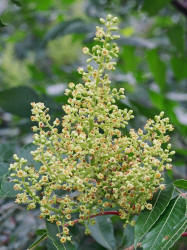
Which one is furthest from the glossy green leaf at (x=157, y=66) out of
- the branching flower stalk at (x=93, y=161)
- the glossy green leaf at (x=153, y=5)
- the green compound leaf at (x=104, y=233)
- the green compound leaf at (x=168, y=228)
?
the green compound leaf at (x=168, y=228)

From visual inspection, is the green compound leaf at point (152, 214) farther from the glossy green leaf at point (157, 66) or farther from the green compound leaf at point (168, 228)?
the glossy green leaf at point (157, 66)

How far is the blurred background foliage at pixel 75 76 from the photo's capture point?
2.56 m

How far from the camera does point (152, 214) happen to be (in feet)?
5.29

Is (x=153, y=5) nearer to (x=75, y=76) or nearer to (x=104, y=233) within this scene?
(x=75, y=76)

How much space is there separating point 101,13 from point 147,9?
51.4 inches

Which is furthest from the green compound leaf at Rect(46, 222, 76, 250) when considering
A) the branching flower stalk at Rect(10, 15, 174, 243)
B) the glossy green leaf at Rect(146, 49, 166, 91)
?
the glossy green leaf at Rect(146, 49, 166, 91)

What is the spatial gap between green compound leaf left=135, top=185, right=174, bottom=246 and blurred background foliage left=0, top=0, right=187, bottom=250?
0.32m

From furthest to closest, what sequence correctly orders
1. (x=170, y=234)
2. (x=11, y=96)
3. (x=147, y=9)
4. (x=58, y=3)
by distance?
(x=58, y=3), (x=147, y=9), (x=11, y=96), (x=170, y=234)

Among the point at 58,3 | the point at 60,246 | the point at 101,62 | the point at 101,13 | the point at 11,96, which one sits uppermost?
the point at 58,3

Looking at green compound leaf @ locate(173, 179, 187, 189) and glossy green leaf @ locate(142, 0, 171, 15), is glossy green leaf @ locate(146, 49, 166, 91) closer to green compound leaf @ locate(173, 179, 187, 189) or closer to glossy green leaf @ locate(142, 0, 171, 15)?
glossy green leaf @ locate(142, 0, 171, 15)

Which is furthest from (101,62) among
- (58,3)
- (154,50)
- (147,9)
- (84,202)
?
(58,3)

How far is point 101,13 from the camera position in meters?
4.58

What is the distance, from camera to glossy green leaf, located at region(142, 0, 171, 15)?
10.6ft

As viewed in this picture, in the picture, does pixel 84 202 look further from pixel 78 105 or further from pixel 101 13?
pixel 101 13
